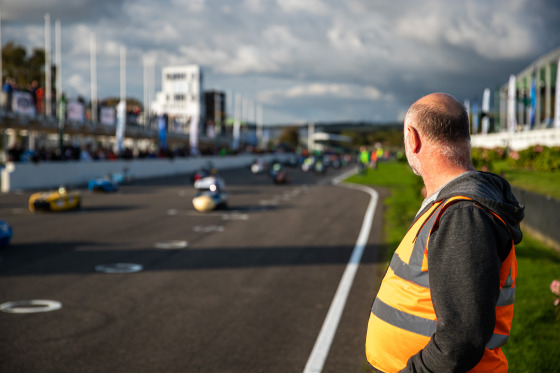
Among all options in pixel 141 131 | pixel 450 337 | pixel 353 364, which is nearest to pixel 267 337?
pixel 353 364

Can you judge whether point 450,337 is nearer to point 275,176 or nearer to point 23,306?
point 23,306

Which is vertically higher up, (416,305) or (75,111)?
(75,111)

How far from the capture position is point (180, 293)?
860 cm

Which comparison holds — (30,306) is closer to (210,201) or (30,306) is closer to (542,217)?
(542,217)

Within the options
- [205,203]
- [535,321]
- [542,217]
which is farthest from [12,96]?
[535,321]

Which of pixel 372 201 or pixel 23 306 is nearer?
pixel 23 306

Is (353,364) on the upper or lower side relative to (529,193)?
lower

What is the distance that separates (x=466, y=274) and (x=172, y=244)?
453 inches

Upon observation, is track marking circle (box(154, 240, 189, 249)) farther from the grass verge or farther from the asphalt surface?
the grass verge

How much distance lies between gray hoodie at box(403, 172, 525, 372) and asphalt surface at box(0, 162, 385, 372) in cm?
363

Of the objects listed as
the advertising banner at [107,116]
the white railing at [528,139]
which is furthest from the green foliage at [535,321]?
the advertising banner at [107,116]

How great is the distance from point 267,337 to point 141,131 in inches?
2049

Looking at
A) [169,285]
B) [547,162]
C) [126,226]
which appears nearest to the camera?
[169,285]

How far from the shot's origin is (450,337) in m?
2.08
